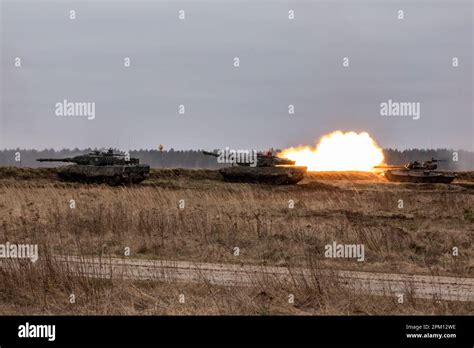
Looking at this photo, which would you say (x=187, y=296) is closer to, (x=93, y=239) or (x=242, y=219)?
(x=93, y=239)

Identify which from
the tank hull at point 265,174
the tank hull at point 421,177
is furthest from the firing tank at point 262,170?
the tank hull at point 421,177

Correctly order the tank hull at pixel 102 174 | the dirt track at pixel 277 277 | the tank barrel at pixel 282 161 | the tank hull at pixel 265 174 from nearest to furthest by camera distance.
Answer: the dirt track at pixel 277 277 < the tank hull at pixel 102 174 < the tank hull at pixel 265 174 < the tank barrel at pixel 282 161

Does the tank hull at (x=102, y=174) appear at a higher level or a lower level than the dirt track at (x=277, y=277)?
higher

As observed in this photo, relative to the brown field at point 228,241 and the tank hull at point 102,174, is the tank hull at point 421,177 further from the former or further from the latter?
the tank hull at point 102,174

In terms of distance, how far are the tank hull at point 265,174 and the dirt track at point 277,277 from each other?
94.9 feet

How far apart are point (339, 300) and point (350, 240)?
25.2 feet

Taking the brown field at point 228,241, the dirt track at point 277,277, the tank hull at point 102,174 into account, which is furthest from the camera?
the tank hull at point 102,174

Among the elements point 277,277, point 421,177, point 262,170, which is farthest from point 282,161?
point 277,277

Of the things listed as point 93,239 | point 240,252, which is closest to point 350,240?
point 240,252

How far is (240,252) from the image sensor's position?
61.0 ft

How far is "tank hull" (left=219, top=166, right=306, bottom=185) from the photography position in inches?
1781

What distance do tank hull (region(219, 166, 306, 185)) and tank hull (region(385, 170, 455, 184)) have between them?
913 cm

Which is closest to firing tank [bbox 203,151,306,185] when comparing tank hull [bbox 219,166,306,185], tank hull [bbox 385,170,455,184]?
tank hull [bbox 219,166,306,185]

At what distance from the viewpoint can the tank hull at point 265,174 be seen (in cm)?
4525
